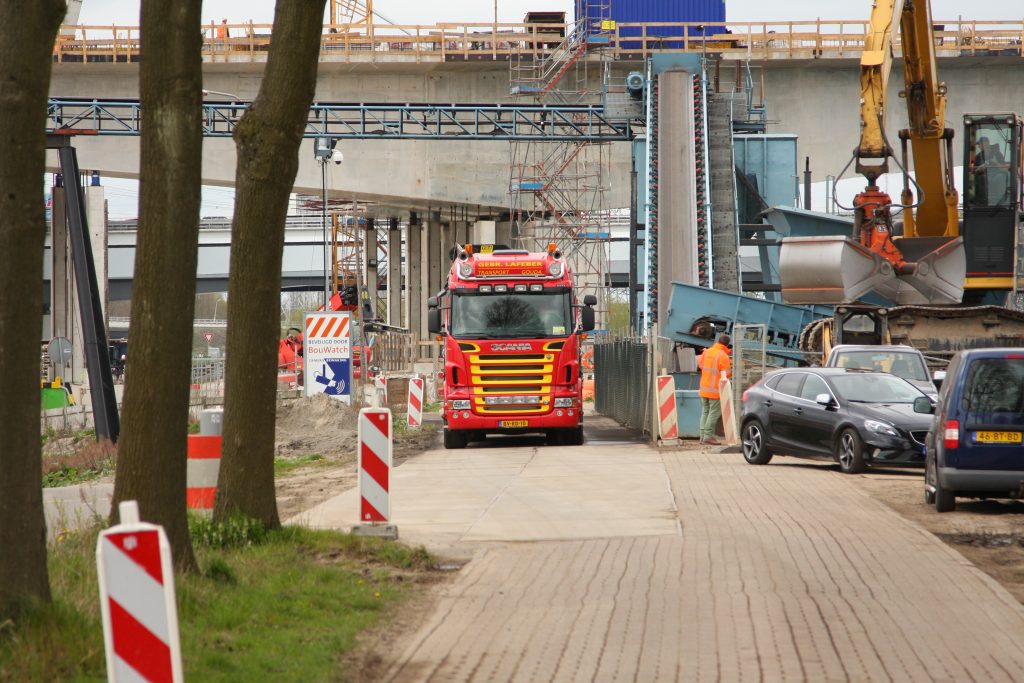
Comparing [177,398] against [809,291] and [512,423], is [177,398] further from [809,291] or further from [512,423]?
[809,291]

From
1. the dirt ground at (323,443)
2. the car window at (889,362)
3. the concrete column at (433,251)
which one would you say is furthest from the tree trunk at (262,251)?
the concrete column at (433,251)

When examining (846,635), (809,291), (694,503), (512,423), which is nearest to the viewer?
(846,635)

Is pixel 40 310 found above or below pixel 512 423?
above

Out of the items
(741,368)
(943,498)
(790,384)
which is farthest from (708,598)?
(741,368)

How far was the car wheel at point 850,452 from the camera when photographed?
1931 centimetres

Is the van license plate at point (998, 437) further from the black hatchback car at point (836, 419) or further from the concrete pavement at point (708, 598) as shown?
the black hatchback car at point (836, 419)

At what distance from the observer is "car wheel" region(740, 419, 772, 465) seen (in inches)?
840

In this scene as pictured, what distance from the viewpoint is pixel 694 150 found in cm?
4616

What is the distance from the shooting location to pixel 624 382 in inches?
1350

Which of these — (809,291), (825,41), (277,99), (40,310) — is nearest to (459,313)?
(809,291)

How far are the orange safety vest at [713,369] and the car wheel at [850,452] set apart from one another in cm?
532

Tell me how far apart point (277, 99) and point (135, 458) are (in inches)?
123

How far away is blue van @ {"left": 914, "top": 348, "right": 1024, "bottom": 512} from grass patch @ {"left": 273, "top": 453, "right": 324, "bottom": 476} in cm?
1067

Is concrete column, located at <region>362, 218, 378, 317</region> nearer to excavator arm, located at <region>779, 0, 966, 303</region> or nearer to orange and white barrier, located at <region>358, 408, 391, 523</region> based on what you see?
excavator arm, located at <region>779, 0, 966, 303</region>
